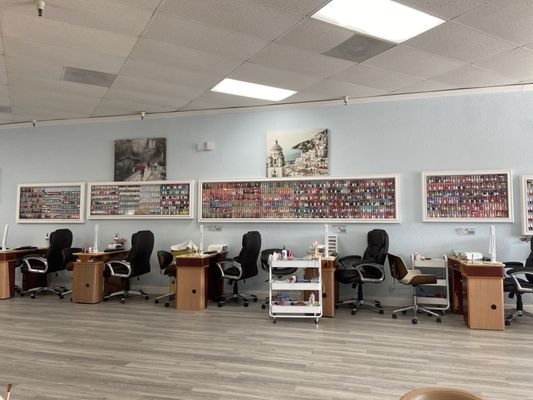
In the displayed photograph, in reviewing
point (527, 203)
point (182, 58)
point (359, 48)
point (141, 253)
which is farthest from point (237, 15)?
point (527, 203)

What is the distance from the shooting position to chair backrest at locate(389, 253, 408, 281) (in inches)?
190

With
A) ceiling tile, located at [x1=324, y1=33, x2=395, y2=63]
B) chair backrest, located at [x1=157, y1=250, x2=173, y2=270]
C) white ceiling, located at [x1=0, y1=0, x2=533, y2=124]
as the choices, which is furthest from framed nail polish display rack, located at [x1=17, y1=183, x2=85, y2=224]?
ceiling tile, located at [x1=324, y1=33, x2=395, y2=63]

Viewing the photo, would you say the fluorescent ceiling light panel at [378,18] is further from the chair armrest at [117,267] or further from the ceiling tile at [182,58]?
the chair armrest at [117,267]

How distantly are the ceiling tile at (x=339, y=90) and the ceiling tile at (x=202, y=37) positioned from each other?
140cm

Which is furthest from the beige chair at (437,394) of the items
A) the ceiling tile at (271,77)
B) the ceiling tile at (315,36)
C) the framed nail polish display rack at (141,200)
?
the framed nail polish display rack at (141,200)

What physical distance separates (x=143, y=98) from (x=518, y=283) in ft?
19.0

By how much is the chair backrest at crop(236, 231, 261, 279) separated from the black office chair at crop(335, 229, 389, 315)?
125 cm

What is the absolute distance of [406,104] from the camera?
5.70 meters

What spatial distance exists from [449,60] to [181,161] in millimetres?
4392

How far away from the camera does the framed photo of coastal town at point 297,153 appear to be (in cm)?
598

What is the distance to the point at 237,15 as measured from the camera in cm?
Result: 339

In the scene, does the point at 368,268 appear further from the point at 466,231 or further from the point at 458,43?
the point at 458,43

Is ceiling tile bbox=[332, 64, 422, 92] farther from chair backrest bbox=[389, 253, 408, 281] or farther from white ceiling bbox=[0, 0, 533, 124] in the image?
chair backrest bbox=[389, 253, 408, 281]

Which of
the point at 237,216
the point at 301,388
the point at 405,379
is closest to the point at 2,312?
the point at 237,216
